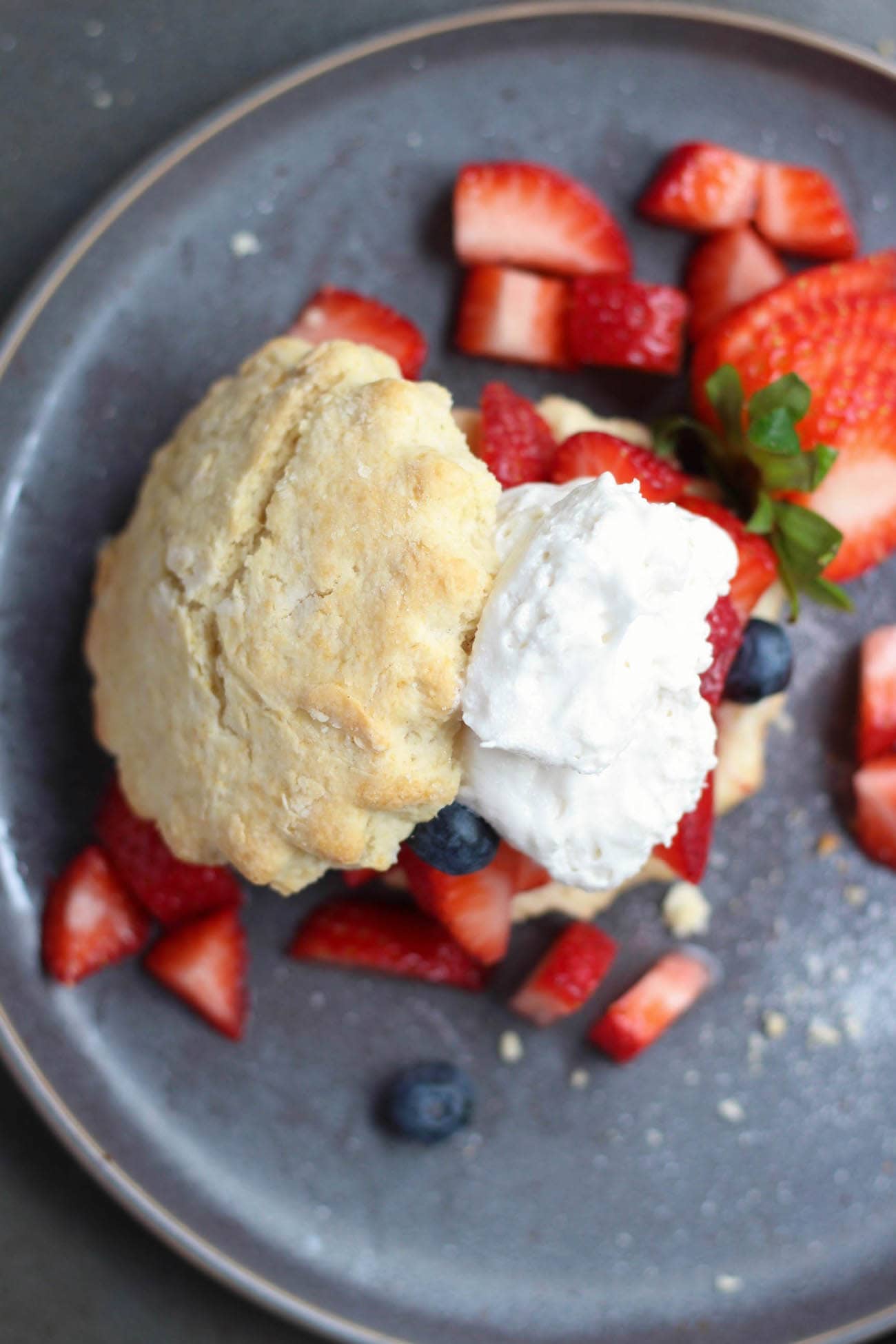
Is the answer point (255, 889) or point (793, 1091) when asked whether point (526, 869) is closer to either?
point (255, 889)

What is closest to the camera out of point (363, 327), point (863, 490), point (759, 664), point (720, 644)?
point (720, 644)

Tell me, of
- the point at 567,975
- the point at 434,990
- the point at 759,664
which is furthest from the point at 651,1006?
the point at 759,664

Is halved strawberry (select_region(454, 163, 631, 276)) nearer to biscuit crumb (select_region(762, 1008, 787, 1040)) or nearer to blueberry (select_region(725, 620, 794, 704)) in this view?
blueberry (select_region(725, 620, 794, 704))

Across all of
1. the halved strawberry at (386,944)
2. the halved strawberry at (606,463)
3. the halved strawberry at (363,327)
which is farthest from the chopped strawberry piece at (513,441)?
the halved strawberry at (386,944)

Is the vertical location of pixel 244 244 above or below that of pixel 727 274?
below

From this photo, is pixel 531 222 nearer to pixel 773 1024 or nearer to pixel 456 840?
pixel 456 840

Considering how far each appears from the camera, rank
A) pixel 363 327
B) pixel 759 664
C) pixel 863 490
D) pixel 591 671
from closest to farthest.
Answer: pixel 591 671 < pixel 759 664 < pixel 863 490 < pixel 363 327

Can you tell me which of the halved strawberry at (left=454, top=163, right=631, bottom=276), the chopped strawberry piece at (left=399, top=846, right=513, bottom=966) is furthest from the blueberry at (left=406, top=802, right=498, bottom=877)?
the halved strawberry at (left=454, top=163, right=631, bottom=276)
